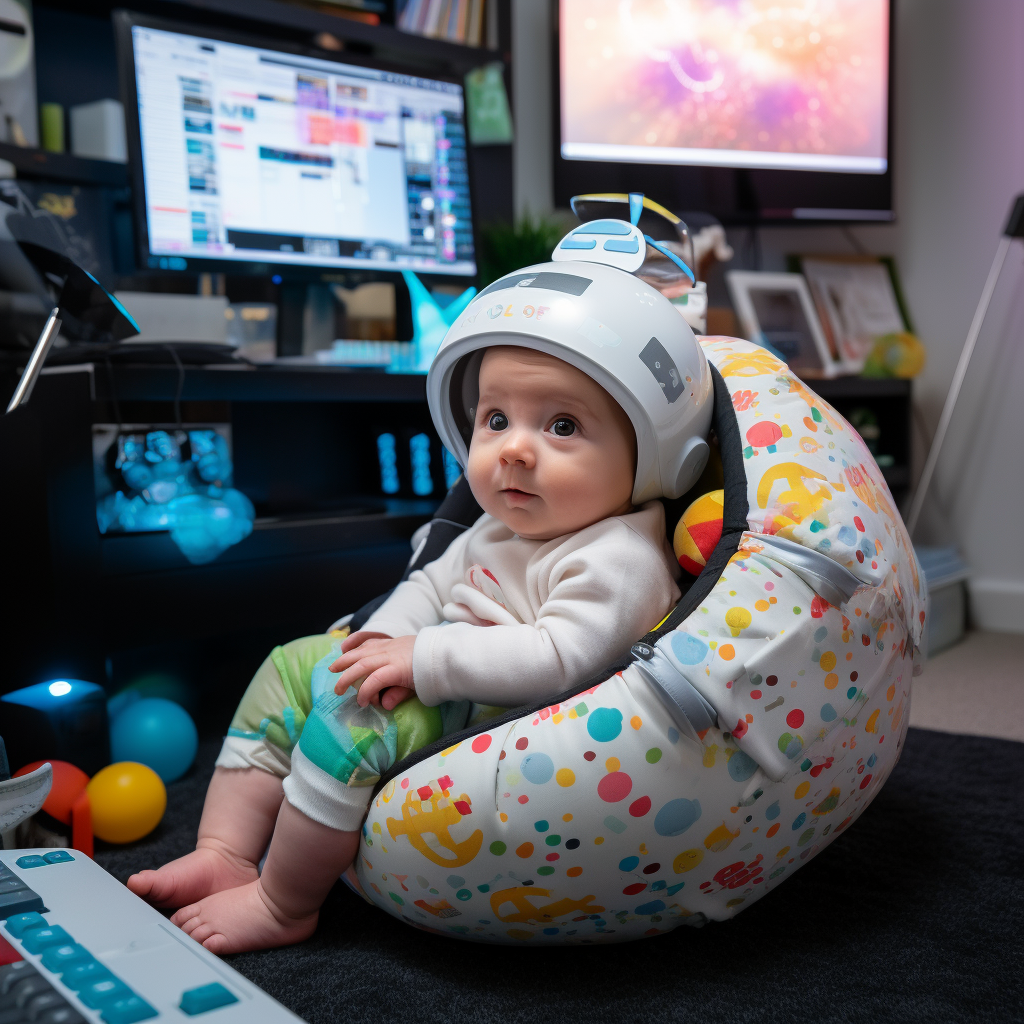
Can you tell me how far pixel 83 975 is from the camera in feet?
1.89

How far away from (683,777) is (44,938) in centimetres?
47

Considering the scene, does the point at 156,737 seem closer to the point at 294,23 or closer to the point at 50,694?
the point at 50,694

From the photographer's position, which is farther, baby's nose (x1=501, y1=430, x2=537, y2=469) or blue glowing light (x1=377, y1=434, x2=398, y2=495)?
blue glowing light (x1=377, y1=434, x2=398, y2=495)

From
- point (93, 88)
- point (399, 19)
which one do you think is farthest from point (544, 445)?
point (399, 19)

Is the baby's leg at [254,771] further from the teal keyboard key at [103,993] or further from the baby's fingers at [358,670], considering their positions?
the teal keyboard key at [103,993]

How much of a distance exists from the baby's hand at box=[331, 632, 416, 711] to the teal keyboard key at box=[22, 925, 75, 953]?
297 millimetres

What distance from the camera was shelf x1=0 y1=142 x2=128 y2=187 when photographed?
5.23 ft

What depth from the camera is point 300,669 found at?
987 millimetres

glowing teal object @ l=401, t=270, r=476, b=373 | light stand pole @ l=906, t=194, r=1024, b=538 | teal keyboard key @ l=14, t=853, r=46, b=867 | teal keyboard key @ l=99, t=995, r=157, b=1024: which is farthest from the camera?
light stand pole @ l=906, t=194, r=1024, b=538

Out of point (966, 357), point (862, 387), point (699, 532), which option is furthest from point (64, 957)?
point (966, 357)

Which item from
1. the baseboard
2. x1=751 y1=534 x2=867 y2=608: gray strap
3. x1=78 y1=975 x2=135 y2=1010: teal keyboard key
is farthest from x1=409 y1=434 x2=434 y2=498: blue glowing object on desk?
the baseboard

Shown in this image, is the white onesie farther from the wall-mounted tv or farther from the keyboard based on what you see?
the wall-mounted tv

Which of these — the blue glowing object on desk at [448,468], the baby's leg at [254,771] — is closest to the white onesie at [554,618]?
the baby's leg at [254,771]

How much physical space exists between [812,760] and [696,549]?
0.22m
